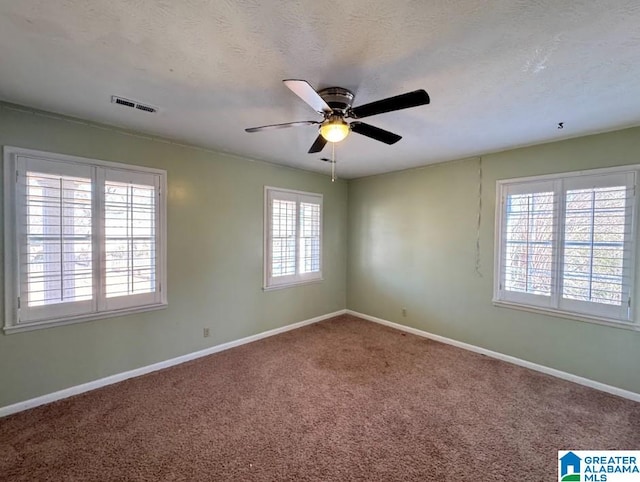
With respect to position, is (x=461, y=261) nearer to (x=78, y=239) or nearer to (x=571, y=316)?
(x=571, y=316)

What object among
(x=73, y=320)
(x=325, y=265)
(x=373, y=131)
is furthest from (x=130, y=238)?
(x=325, y=265)

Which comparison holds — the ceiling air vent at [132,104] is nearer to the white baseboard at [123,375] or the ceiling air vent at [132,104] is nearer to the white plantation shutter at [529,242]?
the white baseboard at [123,375]

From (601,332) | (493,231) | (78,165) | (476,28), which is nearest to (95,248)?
(78,165)

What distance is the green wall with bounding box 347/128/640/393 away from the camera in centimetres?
280

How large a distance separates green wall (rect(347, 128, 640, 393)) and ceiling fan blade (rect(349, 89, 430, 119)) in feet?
7.88

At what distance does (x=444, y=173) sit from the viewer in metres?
3.97

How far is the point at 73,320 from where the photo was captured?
2604mm

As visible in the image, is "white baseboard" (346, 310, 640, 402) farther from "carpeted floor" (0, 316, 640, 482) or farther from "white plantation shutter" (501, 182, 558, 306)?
"white plantation shutter" (501, 182, 558, 306)

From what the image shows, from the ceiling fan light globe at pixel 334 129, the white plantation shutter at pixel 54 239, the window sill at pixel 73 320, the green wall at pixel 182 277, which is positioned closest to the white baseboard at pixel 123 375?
the green wall at pixel 182 277

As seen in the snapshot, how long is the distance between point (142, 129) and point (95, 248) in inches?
49.5

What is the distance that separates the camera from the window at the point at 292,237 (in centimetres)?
413

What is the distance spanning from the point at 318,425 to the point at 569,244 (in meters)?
3.05

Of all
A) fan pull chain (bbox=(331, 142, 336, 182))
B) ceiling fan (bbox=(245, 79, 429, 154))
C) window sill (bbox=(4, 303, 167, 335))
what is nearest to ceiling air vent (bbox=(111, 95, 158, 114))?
ceiling fan (bbox=(245, 79, 429, 154))

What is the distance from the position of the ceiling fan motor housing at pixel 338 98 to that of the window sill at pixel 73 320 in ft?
8.93
